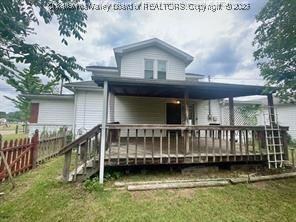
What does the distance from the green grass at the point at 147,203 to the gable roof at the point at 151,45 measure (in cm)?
795

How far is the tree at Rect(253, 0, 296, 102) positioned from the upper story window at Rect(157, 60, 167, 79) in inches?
249

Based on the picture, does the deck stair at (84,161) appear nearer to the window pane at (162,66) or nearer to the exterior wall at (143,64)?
the exterior wall at (143,64)

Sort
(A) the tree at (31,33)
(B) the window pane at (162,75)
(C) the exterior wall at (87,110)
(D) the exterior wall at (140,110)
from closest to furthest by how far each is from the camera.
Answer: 1. (A) the tree at (31,33)
2. (D) the exterior wall at (140,110)
3. (B) the window pane at (162,75)
4. (C) the exterior wall at (87,110)

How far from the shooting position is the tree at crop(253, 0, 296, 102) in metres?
4.37

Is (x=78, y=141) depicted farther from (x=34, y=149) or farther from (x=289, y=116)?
(x=289, y=116)

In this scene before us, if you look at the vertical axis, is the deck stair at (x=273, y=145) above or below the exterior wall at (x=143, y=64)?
below

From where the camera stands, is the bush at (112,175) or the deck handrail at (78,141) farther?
the bush at (112,175)

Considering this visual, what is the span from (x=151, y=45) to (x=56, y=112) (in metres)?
7.71

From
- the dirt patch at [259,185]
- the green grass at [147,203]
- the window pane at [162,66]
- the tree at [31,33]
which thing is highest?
the window pane at [162,66]

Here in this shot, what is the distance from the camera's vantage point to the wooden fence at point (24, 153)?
482 cm

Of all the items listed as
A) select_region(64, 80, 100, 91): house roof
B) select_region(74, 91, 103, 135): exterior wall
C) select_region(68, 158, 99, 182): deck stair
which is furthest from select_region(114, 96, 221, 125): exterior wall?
select_region(68, 158, 99, 182): deck stair

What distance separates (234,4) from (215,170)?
6492mm

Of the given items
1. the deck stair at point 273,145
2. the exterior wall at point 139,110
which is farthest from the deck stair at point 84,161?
the exterior wall at point 139,110

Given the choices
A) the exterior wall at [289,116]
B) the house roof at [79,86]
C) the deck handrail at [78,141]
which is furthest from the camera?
the exterior wall at [289,116]
